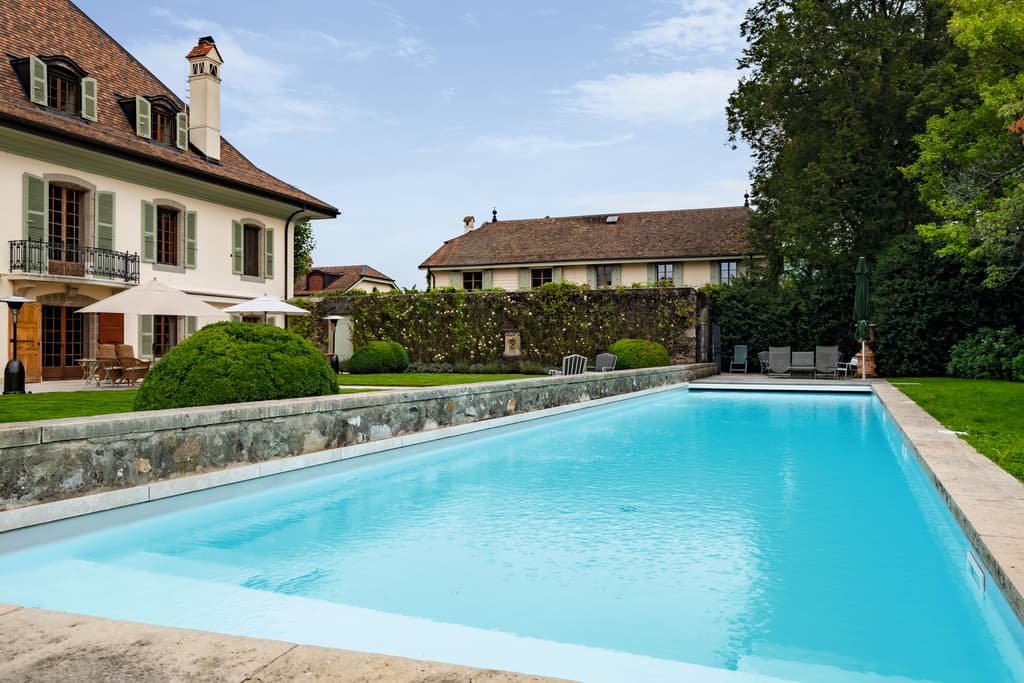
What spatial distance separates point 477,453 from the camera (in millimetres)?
9344

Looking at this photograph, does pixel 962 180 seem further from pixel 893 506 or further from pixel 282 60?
pixel 282 60

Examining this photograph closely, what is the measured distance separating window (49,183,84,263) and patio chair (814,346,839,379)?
1983cm

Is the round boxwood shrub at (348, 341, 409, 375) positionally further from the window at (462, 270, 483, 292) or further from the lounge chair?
the window at (462, 270, 483, 292)

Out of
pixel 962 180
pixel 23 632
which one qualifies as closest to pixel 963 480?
pixel 23 632

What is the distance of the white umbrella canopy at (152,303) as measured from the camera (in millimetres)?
14070

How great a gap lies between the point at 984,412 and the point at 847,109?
45.5 feet

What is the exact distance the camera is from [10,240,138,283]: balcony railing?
1565 cm

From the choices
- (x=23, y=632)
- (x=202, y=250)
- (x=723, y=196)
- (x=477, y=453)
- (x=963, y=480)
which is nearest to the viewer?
(x=23, y=632)

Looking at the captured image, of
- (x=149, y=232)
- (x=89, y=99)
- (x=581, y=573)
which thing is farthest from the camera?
(x=149, y=232)

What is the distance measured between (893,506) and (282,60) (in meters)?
17.3

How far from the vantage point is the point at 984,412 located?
11.2 metres

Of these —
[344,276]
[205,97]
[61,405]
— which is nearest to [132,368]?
[61,405]

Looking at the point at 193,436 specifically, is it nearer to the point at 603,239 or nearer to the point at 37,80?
the point at 37,80

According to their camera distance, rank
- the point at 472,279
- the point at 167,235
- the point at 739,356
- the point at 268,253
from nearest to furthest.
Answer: the point at 167,235
the point at 268,253
the point at 739,356
the point at 472,279
